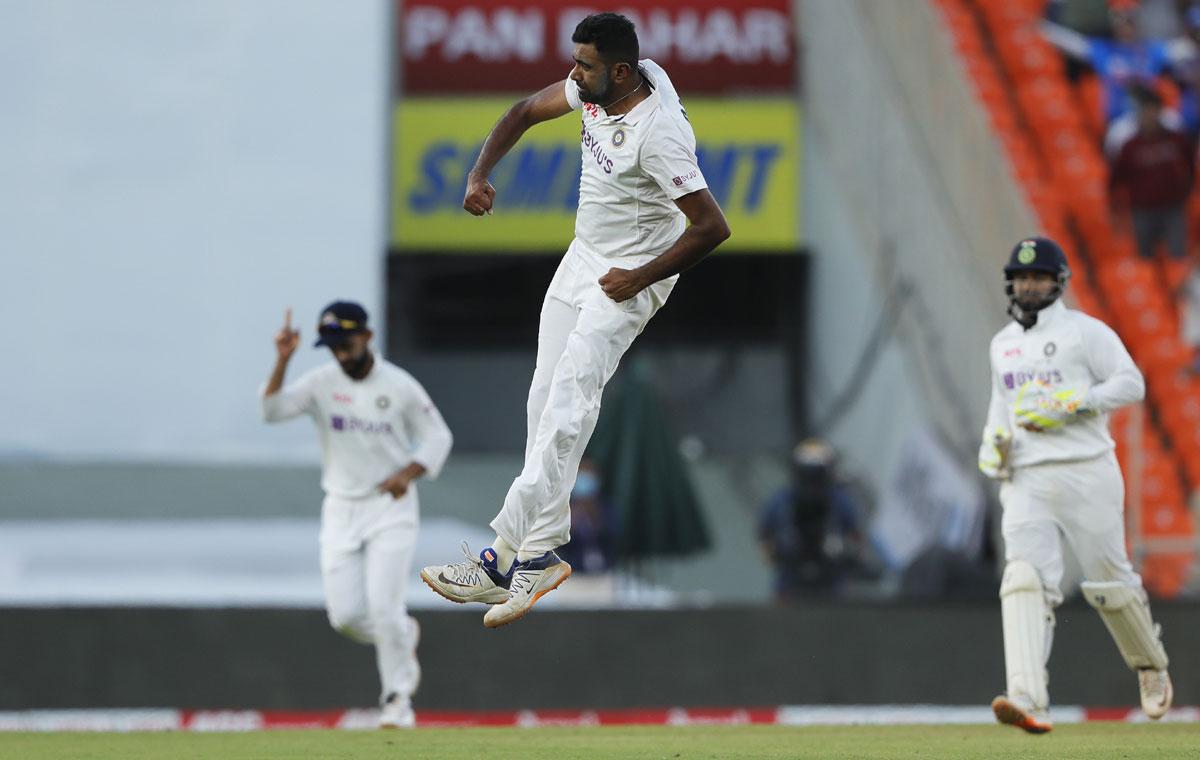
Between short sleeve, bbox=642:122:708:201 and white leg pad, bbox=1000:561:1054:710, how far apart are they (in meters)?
2.56

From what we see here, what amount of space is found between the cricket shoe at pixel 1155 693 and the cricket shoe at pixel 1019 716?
868mm

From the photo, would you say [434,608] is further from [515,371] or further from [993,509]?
[515,371]

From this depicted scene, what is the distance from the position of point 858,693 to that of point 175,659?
4131 mm

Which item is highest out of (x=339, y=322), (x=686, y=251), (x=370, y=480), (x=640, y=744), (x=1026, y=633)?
(x=686, y=251)

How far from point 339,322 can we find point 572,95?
295 cm

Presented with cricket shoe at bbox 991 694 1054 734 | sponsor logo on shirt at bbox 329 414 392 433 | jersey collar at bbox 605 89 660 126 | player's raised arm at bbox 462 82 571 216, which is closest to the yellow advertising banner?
A: sponsor logo on shirt at bbox 329 414 392 433

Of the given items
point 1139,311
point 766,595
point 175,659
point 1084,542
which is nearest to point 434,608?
point 175,659

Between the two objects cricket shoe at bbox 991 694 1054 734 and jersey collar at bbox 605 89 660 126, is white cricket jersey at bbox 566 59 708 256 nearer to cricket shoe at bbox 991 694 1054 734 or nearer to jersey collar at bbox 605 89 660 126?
jersey collar at bbox 605 89 660 126

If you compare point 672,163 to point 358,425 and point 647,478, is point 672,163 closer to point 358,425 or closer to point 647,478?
point 358,425

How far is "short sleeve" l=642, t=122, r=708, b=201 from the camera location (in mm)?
6805

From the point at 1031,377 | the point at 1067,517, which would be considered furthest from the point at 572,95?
the point at 1067,517

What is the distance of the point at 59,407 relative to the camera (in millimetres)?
16688

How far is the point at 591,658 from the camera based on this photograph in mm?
12109

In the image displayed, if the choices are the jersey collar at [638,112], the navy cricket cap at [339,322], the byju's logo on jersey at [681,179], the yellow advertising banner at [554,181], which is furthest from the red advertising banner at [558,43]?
the byju's logo on jersey at [681,179]
